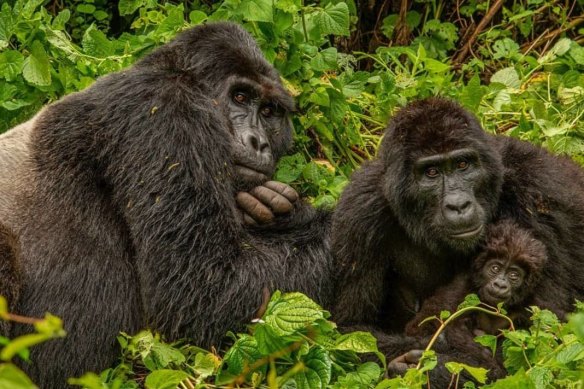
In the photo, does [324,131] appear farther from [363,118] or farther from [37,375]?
[37,375]

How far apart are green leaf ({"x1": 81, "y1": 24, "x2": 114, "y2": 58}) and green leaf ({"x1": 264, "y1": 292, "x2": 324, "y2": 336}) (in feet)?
7.86

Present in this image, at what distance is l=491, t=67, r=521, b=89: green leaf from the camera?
21.3 feet

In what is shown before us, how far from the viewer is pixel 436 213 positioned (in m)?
4.38

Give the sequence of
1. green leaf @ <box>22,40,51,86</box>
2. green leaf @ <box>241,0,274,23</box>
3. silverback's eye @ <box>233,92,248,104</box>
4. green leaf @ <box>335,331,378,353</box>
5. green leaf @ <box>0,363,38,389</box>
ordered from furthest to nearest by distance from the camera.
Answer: green leaf @ <box>22,40,51,86</box>, green leaf @ <box>241,0,274,23</box>, silverback's eye @ <box>233,92,248,104</box>, green leaf @ <box>335,331,378,353</box>, green leaf @ <box>0,363,38,389</box>

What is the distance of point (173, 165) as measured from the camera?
14.6ft

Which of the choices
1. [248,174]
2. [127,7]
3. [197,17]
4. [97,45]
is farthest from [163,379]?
[127,7]

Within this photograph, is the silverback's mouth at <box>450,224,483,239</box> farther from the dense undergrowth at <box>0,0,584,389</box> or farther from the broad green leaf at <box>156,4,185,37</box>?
the broad green leaf at <box>156,4,185,37</box>

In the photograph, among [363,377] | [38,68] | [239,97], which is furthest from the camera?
[38,68]

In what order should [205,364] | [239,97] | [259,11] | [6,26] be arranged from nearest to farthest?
[205,364] < [239,97] < [259,11] < [6,26]

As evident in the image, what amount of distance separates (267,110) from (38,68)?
1382 millimetres

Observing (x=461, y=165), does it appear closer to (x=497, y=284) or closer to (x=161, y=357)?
(x=497, y=284)

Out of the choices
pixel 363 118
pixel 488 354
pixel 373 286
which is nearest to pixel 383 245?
pixel 373 286

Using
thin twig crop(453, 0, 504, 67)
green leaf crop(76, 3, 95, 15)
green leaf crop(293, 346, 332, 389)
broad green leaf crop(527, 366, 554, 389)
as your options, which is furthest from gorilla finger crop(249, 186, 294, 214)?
thin twig crop(453, 0, 504, 67)

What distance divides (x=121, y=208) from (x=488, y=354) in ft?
5.41
